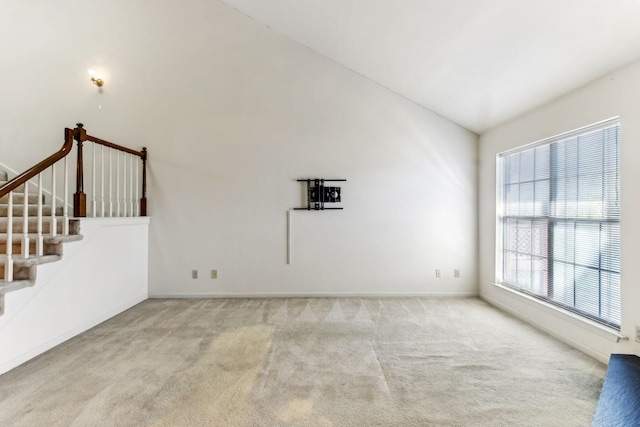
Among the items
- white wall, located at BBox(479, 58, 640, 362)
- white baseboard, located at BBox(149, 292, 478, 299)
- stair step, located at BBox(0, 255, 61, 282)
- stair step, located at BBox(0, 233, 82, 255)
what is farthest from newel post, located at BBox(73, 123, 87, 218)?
white wall, located at BBox(479, 58, 640, 362)

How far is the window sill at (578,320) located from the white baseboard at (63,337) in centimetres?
458

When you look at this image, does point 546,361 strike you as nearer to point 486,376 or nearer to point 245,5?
point 486,376

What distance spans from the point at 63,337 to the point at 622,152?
16.1 ft

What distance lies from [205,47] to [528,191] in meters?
4.56

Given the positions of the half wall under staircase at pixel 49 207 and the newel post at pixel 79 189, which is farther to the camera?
the newel post at pixel 79 189

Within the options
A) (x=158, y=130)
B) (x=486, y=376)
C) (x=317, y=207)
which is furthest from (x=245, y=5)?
(x=486, y=376)

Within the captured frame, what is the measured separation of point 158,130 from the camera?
4.01 m

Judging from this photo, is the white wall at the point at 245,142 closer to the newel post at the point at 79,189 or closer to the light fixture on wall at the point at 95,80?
the light fixture on wall at the point at 95,80

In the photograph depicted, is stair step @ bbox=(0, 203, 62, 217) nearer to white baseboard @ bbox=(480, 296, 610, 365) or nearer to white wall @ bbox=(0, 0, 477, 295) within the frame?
white wall @ bbox=(0, 0, 477, 295)

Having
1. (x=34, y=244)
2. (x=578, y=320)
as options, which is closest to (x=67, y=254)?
(x=34, y=244)

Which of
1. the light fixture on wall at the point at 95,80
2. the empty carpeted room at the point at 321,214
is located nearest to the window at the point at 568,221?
the empty carpeted room at the point at 321,214

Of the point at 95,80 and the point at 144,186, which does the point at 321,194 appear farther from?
the point at 95,80

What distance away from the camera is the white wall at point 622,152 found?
2.05 metres

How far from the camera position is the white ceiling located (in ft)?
6.58
